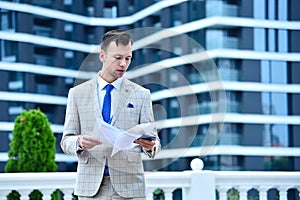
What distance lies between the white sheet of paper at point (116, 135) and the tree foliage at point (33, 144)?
5541 mm

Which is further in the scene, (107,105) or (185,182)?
(185,182)

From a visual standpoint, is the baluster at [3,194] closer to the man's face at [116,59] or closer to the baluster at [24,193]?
the baluster at [24,193]

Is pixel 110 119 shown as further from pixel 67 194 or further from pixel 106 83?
pixel 67 194

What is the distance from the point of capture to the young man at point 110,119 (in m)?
1.53

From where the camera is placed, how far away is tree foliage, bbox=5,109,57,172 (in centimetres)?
705

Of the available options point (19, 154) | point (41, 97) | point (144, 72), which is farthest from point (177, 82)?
point (41, 97)

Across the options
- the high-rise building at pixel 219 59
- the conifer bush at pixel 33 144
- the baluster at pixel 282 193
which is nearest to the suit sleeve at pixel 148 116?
the baluster at pixel 282 193

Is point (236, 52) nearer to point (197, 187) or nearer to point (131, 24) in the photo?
point (131, 24)

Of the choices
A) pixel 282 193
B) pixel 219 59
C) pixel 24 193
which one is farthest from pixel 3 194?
pixel 219 59

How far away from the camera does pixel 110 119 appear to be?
154cm

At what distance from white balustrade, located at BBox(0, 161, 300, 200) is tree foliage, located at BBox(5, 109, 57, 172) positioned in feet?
14.8

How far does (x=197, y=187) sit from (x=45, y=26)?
15628mm

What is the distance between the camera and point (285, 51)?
56.6ft

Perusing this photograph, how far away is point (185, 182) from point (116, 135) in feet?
3.98
